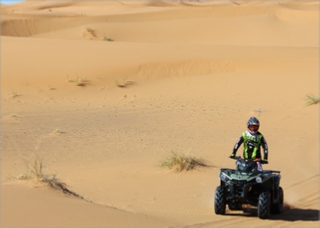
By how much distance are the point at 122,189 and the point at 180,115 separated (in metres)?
7.66

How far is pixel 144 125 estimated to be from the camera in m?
17.6

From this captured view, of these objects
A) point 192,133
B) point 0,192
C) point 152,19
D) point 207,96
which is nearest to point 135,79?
point 207,96

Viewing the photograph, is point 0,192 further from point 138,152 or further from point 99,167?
point 138,152

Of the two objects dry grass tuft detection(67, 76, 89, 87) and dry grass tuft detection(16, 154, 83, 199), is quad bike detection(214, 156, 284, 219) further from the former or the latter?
dry grass tuft detection(67, 76, 89, 87)

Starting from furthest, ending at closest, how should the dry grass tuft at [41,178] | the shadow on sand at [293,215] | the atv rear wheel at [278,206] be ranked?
1. the atv rear wheel at [278,206]
2. the shadow on sand at [293,215]
3. the dry grass tuft at [41,178]

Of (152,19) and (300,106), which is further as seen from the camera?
(152,19)

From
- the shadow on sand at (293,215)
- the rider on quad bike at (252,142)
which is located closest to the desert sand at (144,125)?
the shadow on sand at (293,215)

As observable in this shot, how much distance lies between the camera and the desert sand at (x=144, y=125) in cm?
893

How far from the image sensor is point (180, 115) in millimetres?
18891

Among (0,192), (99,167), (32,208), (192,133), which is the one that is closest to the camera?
(32,208)

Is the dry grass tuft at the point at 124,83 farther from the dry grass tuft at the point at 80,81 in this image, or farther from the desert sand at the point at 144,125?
the dry grass tuft at the point at 80,81

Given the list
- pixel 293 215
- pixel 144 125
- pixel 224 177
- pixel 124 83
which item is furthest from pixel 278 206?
pixel 124 83

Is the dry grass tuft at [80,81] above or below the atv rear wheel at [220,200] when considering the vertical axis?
above

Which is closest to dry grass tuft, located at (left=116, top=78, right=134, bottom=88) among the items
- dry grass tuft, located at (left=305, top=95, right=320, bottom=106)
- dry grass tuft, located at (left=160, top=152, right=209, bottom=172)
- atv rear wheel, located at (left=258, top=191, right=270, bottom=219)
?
dry grass tuft, located at (left=305, top=95, right=320, bottom=106)
